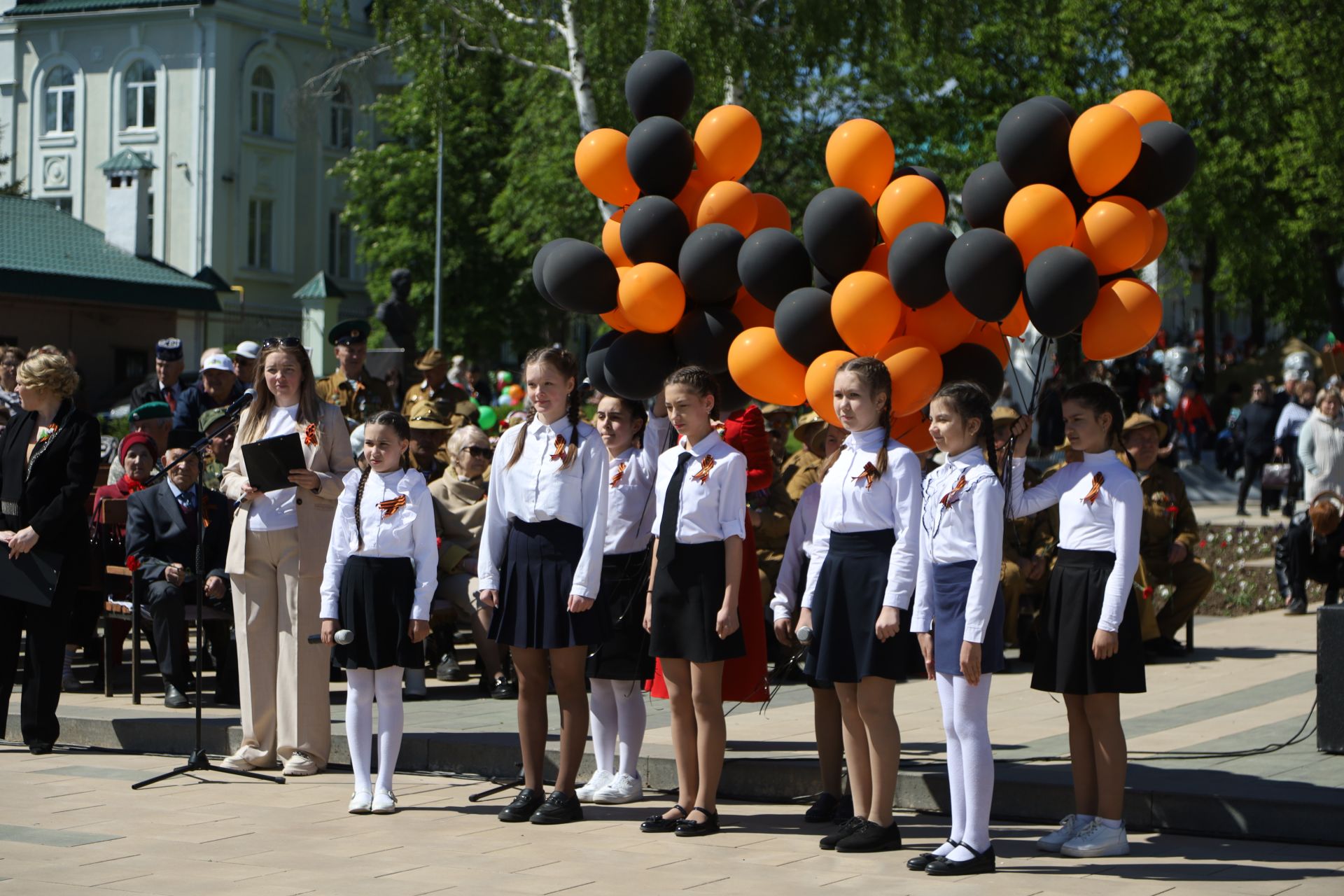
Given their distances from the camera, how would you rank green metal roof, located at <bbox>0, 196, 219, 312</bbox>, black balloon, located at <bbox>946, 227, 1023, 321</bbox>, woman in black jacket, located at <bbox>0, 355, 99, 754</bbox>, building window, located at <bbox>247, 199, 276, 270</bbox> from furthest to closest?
1. building window, located at <bbox>247, 199, 276, 270</bbox>
2. green metal roof, located at <bbox>0, 196, 219, 312</bbox>
3. woman in black jacket, located at <bbox>0, 355, 99, 754</bbox>
4. black balloon, located at <bbox>946, 227, 1023, 321</bbox>

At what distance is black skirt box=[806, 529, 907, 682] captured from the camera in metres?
6.67

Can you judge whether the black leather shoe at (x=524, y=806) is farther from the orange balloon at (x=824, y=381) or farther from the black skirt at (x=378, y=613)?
the orange balloon at (x=824, y=381)

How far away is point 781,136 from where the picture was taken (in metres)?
32.4

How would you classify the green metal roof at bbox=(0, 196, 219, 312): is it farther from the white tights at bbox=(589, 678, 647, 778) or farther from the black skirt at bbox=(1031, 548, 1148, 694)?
the black skirt at bbox=(1031, 548, 1148, 694)

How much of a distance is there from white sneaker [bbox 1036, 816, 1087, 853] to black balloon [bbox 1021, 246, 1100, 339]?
6.18 feet

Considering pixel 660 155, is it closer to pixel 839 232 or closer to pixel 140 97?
pixel 839 232

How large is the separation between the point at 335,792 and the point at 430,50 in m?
19.4

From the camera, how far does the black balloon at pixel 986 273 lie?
6.98 metres

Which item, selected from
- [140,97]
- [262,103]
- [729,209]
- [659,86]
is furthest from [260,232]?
[729,209]

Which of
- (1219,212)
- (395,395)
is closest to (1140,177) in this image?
(395,395)

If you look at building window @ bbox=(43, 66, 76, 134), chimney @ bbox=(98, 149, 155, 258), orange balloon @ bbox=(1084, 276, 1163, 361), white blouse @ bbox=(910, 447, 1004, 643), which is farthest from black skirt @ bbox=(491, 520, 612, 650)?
building window @ bbox=(43, 66, 76, 134)

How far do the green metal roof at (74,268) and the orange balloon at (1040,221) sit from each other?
25.4 m

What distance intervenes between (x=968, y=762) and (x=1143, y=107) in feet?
9.54

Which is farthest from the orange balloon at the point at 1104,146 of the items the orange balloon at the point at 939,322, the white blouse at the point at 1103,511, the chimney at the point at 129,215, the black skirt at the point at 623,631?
the chimney at the point at 129,215
